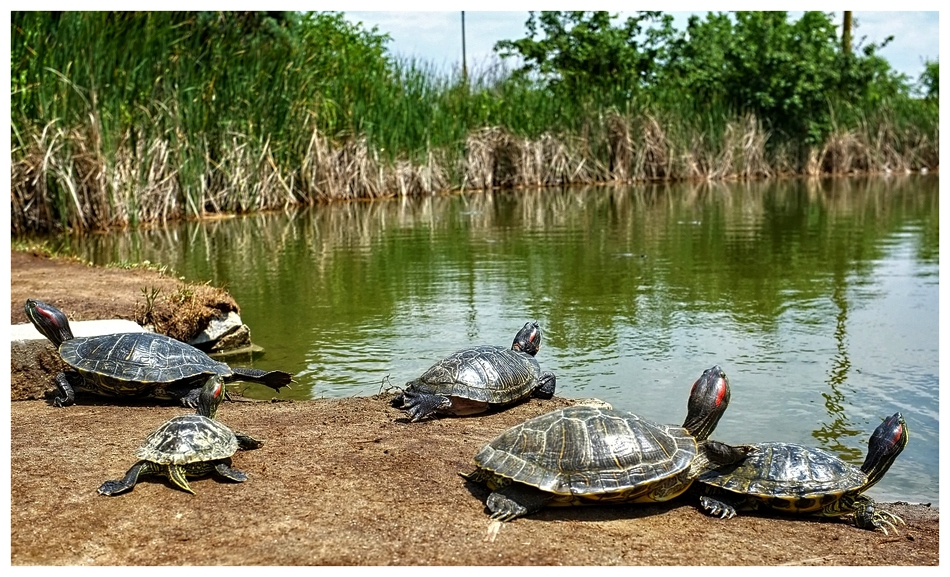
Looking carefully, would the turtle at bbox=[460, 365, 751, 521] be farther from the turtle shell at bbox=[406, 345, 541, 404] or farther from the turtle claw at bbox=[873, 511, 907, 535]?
the turtle shell at bbox=[406, 345, 541, 404]

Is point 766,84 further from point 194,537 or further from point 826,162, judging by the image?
point 194,537

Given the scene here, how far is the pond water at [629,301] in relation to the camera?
6809 mm

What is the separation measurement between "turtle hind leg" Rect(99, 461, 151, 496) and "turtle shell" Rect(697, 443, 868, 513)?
2.45 meters

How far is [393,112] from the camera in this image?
22156 millimetres

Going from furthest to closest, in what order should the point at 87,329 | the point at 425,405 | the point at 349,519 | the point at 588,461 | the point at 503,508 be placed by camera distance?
the point at 87,329, the point at 425,405, the point at 588,461, the point at 503,508, the point at 349,519

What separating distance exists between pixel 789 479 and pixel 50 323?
4.44 metres

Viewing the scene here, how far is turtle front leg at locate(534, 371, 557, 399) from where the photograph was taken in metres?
6.29

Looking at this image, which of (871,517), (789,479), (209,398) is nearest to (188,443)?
(209,398)

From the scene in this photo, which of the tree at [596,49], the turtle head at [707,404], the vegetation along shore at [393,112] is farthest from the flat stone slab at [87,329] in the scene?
the tree at [596,49]

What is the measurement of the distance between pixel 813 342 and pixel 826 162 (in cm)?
2772

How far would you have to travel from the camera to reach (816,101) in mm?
32469

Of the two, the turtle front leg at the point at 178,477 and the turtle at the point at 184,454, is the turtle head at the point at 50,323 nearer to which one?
the turtle at the point at 184,454

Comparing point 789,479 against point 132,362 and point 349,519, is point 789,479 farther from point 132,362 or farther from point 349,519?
point 132,362

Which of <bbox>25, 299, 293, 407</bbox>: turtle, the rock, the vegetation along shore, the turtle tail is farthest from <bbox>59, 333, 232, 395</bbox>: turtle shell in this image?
the vegetation along shore
